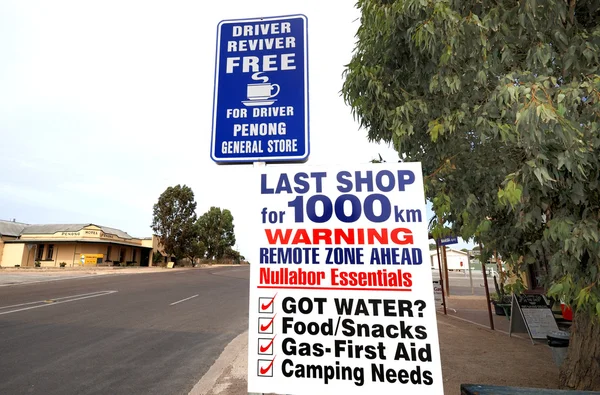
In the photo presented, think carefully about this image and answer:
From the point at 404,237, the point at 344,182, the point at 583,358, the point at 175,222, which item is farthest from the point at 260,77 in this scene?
the point at 175,222

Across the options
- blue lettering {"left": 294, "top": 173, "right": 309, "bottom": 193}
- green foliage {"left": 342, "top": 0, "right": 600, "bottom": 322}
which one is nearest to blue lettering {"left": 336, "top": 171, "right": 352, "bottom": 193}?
blue lettering {"left": 294, "top": 173, "right": 309, "bottom": 193}

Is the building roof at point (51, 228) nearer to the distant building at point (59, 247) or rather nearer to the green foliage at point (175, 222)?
the distant building at point (59, 247)

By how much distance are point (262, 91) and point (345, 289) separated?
1.41 m

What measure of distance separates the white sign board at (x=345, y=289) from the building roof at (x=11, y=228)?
5066 cm

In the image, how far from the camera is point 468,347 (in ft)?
20.6

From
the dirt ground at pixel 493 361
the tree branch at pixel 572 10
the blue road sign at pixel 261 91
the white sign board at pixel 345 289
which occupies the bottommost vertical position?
the dirt ground at pixel 493 361

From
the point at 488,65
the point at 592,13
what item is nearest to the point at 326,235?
the point at 488,65

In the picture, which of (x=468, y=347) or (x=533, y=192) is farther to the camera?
(x=468, y=347)

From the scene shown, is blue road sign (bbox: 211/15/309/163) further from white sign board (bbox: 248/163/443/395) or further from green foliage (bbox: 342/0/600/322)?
green foliage (bbox: 342/0/600/322)

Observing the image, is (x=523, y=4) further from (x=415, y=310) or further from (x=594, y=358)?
(x=594, y=358)

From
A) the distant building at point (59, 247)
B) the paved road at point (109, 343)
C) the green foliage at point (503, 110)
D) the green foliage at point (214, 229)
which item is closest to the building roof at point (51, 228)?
the distant building at point (59, 247)

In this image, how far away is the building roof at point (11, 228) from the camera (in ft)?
131

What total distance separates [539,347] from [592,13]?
19.3ft

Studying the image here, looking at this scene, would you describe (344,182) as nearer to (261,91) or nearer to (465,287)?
(261,91)
